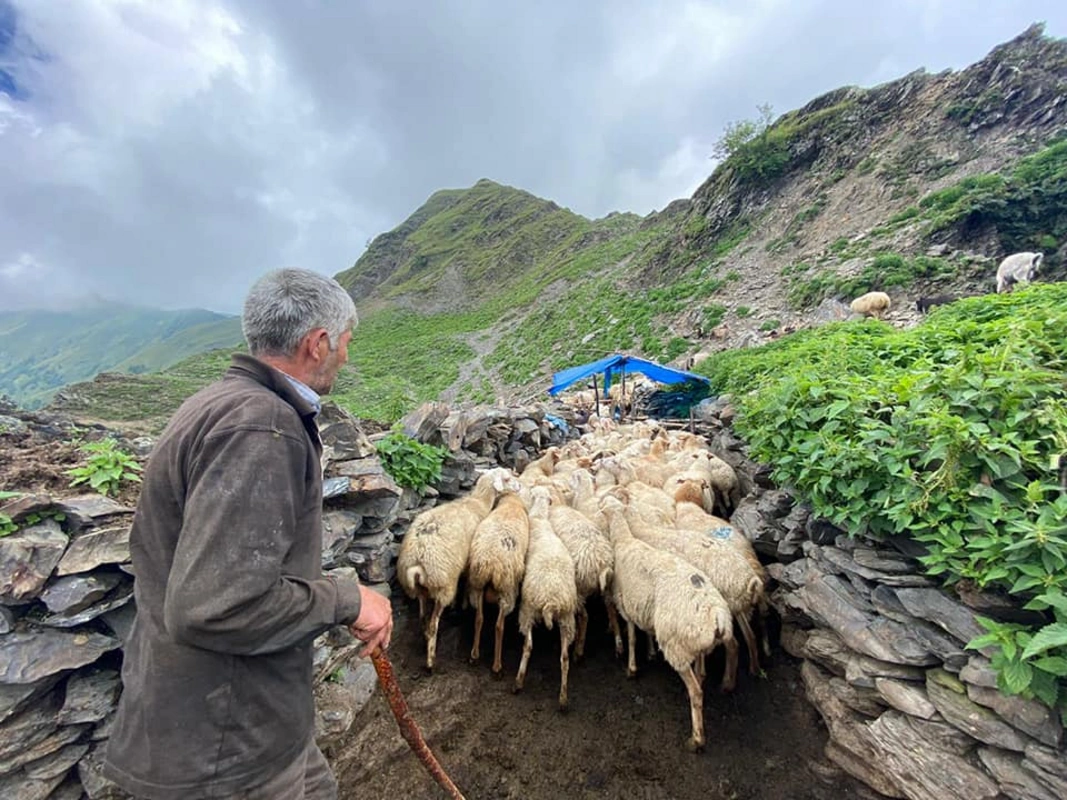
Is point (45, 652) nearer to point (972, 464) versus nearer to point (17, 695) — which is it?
point (17, 695)

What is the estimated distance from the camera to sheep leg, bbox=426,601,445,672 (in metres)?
4.38

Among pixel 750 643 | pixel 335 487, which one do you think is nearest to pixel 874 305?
pixel 750 643

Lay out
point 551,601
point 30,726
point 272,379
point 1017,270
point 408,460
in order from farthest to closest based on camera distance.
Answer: point 1017,270, point 408,460, point 551,601, point 30,726, point 272,379

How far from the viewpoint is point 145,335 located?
194m

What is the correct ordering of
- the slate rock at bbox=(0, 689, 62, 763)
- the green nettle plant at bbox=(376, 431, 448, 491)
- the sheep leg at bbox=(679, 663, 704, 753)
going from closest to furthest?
the slate rock at bbox=(0, 689, 62, 763), the sheep leg at bbox=(679, 663, 704, 753), the green nettle plant at bbox=(376, 431, 448, 491)

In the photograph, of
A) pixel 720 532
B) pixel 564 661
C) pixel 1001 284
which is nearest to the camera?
pixel 564 661

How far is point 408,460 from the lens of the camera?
5781mm

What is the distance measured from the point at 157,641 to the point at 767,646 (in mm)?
4968

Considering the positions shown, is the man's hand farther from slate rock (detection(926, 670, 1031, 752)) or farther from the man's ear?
slate rock (detection(926, 670, 1031, 752))

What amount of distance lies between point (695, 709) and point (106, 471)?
505 centimetres

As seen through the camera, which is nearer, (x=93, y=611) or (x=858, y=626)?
(x=93, y=611)

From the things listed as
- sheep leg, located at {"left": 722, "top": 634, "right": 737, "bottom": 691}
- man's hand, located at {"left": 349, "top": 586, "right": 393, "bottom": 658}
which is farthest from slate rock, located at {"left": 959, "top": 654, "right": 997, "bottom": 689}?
man's hand, located at {"left": 349, "top": 586, "right": 393, "bottom": 658}

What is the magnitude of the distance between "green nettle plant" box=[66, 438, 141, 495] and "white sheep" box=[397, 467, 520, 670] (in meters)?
2.49

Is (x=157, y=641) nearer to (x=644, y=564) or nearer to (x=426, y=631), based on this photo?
(x=426, y=631)
